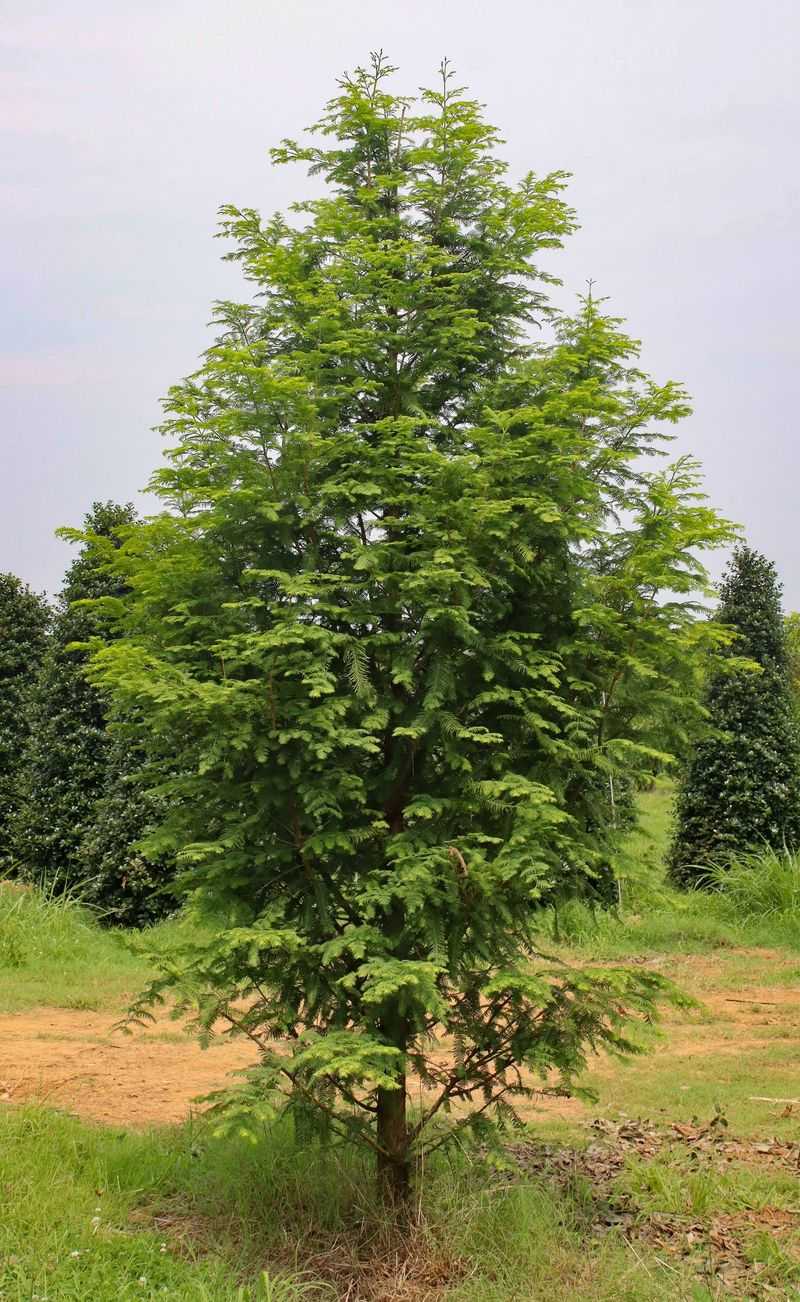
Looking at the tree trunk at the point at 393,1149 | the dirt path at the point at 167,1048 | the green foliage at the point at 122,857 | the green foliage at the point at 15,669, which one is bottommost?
the dirt path at the point at 167,1048

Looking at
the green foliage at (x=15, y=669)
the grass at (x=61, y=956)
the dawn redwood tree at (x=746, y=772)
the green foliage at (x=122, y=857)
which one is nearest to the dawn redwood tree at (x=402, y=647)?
the grass at (x=61, y=956)

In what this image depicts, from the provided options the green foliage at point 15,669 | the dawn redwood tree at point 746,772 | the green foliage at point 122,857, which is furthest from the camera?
the green foliage at point 15,669

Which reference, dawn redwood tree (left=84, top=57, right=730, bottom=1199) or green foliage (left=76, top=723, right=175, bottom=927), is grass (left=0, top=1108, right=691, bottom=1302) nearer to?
dawn redwood tree (left=84, top=57, right=730, bottom=1199)

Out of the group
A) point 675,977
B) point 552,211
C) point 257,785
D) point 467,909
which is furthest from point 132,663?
point 675,977

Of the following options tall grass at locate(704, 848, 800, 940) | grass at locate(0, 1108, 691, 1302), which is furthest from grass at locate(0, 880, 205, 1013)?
tall grass at locate(704, 848, 800, 940)

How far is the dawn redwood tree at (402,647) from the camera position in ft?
15.5

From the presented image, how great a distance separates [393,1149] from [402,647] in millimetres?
2272

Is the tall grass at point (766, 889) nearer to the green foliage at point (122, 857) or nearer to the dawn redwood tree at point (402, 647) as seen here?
the green foliage at point (122, 857)

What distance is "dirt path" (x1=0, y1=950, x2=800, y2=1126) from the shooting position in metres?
7.21

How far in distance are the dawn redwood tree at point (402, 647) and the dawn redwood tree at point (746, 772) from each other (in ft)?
25.2

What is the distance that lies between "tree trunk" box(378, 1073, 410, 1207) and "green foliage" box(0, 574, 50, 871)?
10.5m

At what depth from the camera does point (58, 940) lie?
11453 millimetres

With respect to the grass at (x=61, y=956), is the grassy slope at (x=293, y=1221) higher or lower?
lower

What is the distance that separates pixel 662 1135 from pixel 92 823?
8.28 m
